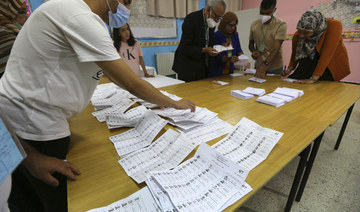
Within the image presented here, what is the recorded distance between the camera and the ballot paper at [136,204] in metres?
0.49

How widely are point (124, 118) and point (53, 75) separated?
1.60 feet

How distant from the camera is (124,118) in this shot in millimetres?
1035

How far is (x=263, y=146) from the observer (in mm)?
751

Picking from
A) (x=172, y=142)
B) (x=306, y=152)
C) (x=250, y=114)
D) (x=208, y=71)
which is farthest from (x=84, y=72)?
(x=208, y=71)

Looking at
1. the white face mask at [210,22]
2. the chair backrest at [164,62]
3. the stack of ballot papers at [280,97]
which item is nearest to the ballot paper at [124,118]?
the stack of ballot papers at [280,97]

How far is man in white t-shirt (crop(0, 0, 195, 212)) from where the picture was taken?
0.55 m

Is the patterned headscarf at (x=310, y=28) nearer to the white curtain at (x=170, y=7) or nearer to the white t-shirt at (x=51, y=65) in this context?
the white t-shirt at (x=51, y=65)

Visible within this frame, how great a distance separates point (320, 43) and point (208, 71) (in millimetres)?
1175

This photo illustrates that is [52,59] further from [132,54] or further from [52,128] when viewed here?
[132,54]

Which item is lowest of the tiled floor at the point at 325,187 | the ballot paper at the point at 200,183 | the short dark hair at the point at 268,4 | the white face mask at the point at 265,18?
the tiled floor at the point at 325,187

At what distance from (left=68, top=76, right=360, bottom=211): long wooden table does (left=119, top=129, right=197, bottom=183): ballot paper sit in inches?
1.2

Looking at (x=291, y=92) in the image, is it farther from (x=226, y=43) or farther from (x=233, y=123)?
(x=226, y=43)

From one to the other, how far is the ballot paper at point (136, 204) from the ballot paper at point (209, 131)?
346mm

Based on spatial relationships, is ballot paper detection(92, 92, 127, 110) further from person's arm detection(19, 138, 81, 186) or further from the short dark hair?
the short dark hair
